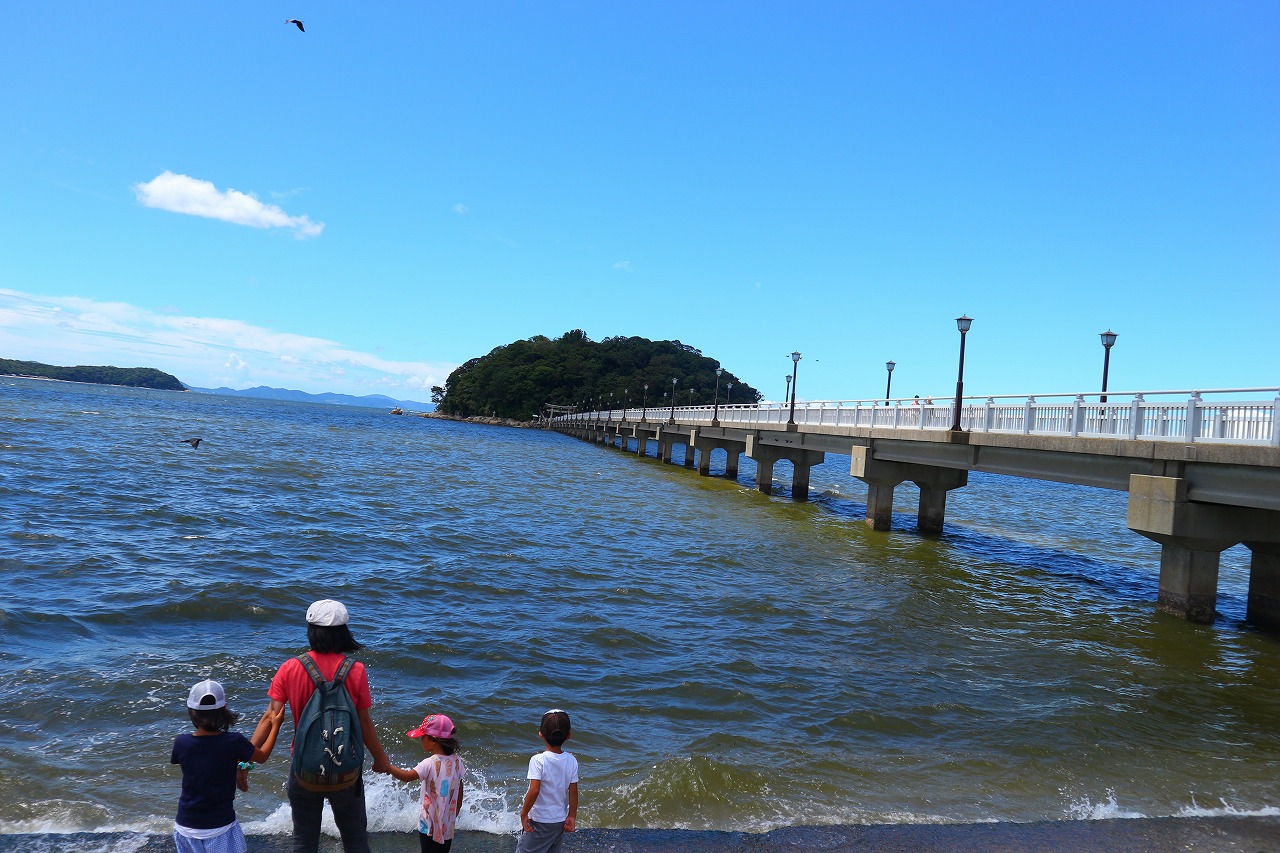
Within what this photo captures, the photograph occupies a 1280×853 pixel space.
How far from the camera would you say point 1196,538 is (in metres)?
14.7

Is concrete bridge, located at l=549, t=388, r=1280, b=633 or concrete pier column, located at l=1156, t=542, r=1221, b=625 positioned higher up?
concrete bridge, located at l=549, t=388, r=1280, b=633

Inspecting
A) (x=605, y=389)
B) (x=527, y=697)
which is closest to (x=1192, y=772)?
(x=527, y=697)

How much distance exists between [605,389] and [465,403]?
39.7 m

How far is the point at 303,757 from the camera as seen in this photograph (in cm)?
401

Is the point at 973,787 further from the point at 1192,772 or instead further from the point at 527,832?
the point at 527,832

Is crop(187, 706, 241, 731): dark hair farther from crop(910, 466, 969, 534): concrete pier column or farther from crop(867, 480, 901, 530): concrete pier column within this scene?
crop(910, 466, 969, 534): concrete pier column

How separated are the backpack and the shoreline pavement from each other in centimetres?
→ 173

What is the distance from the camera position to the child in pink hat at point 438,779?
14.2ft

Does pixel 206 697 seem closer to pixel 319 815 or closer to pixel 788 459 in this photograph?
pixel 319 815

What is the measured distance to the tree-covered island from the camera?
173m

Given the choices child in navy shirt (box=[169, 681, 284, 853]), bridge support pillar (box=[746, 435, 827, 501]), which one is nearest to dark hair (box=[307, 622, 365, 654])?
child in navy shirt (box=[169, 681, 284, 853])

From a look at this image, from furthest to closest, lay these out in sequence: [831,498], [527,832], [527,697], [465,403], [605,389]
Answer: [465,403], [605,389], [831,498], [527,697], [527,832]

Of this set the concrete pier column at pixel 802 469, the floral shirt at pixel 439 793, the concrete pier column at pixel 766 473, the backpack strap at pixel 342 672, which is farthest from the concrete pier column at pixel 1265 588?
the concrete pier column at pixel 766 473

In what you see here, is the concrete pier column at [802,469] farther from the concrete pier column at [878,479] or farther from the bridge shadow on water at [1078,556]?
the concrete pier column at [878,479]
